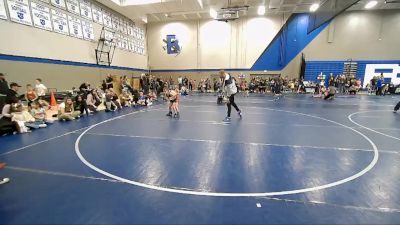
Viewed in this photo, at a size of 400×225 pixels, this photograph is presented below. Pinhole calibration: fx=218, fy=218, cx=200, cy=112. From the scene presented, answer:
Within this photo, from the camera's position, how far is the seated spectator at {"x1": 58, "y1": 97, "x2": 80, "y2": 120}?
8344 mm

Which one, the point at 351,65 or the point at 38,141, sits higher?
the point at 351,65

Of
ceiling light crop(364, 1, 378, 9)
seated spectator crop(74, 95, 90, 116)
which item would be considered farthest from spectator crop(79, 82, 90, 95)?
ceiling light crop(364, 1, 378, 9)

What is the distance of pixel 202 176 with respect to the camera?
3.70m

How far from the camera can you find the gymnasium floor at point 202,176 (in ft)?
8.77

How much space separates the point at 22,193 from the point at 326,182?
4594mm

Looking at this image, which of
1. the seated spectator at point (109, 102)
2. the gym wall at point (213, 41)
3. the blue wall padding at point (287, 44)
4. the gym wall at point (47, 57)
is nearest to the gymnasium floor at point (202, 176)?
the seated spectator at point (109, 102)

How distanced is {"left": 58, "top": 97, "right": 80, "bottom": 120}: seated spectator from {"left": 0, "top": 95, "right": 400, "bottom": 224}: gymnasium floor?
1783mm

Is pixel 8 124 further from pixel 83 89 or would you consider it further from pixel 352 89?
pixel 352 89

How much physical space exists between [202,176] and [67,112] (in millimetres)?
7900

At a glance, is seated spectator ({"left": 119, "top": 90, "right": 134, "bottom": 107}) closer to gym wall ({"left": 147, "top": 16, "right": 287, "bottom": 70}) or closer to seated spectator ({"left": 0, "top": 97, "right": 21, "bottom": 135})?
seated spectator ({"left": 0, "top": 97, "right": 21, "bottom": 135})

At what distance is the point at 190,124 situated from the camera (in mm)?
7715

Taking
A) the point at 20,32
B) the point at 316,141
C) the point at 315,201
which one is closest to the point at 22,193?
the point at 315,201

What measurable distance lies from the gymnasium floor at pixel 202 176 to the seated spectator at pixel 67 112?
5.85ft

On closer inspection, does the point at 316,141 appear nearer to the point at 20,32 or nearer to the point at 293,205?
the point at 293,205
